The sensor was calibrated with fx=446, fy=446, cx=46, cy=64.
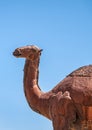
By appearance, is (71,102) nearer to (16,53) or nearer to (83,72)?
(83,72)

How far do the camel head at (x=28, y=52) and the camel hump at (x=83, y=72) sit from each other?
2519 millimetres

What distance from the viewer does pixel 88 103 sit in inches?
687

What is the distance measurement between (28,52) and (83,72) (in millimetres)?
3248

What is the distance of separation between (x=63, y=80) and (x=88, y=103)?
1907 millimetres

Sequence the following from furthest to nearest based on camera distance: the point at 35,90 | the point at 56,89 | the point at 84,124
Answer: the point at 35,90
the point at 56,89
the point at 84,124

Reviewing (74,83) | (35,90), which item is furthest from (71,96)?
(35,90)

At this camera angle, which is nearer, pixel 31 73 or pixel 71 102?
pixel 71 102

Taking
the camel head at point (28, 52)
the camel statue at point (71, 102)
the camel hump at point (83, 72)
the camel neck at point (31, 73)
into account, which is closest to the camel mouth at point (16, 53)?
the camel head at point (28, 52)

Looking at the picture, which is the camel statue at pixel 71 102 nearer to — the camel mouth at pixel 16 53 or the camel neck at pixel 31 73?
the camel neck at pixel 31 73

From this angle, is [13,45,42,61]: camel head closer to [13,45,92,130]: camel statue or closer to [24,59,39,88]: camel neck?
[24,59,39,88]: camel neck

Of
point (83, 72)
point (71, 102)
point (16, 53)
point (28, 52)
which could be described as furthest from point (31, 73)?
point (71, 102)

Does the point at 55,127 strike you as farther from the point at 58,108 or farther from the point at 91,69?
the point at 91,69

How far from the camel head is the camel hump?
2519 mm

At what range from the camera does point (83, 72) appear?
60.4 feet
